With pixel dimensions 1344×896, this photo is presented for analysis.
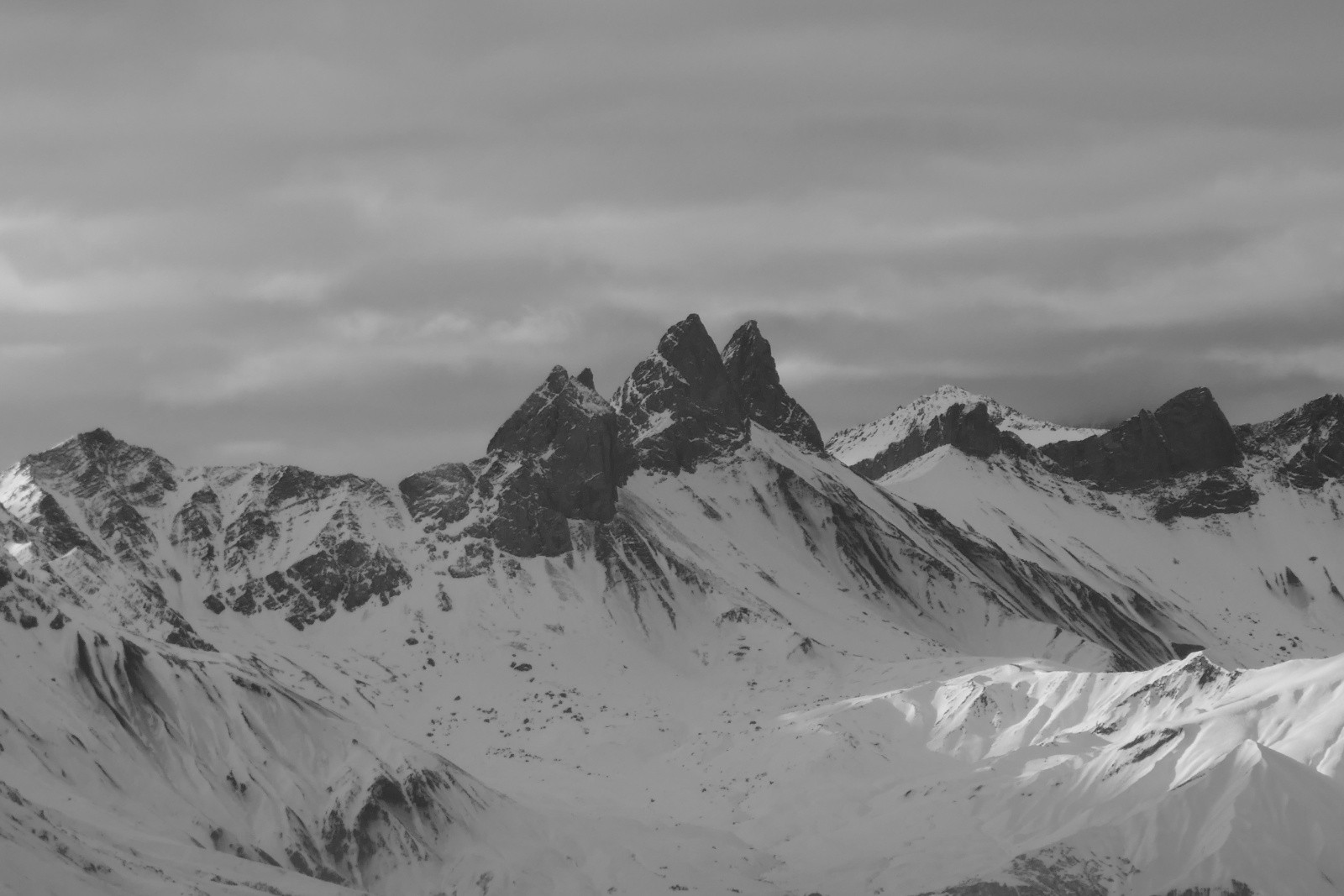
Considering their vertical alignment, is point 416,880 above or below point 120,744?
below

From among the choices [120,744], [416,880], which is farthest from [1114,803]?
[120,744]

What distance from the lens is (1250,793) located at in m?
182

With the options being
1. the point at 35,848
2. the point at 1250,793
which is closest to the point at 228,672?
the point at 35,848

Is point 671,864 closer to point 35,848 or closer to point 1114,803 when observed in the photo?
point 1114,803

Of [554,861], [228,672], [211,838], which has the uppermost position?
[228,672]

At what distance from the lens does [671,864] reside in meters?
187

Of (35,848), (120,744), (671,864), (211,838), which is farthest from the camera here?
(671,864)

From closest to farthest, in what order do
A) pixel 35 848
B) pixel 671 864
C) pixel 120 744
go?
1. pixel 35 848
2. pixel 120 744
3. pixel 671 864

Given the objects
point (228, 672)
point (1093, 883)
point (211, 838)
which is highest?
point (228, 672)

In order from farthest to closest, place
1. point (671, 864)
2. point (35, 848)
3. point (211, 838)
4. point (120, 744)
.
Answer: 1. point (671, 864)
2. point (120, 744)
3. point (211, 838)
4. point (35, 848)

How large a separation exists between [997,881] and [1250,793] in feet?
91.6

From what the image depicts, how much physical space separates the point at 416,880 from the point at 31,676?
139 feet

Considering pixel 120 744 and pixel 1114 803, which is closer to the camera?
pixel 120 744

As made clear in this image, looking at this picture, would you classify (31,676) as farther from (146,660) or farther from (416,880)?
(416,880)
